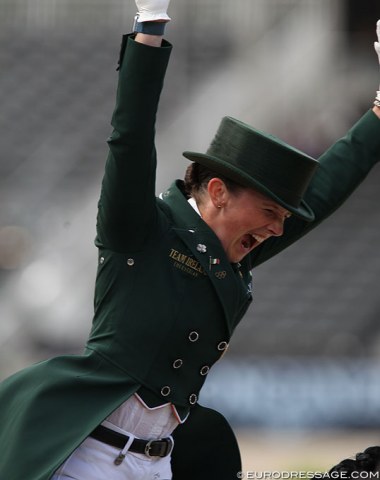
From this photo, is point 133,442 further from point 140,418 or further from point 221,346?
point 221,346

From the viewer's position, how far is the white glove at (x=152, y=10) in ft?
8.54

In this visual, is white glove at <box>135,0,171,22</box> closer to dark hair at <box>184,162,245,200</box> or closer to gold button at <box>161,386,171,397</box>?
dark hair at <box>184,162,245,200</box>

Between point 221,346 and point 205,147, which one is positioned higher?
point 221,346

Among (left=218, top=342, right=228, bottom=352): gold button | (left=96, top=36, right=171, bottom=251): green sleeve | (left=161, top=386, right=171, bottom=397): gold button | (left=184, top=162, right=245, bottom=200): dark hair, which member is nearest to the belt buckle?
(left=161, top=386, right=171, bottom=397): gold button

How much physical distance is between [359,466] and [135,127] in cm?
102

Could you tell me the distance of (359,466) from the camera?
284 centimetres

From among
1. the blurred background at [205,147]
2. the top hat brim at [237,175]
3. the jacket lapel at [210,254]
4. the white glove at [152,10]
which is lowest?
the blurred background at [205,147]

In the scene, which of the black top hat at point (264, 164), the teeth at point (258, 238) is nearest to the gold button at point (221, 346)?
the teeth at point (258, 238)

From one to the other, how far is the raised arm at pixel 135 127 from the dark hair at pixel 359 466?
0.80m

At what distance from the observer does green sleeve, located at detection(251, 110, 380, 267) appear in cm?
330

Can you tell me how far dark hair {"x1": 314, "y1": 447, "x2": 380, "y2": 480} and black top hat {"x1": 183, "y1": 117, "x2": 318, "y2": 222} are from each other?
2.12 ft

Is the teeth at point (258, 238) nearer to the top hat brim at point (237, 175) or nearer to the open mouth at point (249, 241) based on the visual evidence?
the open mouth at point (249, 241)

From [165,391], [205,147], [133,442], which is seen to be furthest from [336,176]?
[205,147]

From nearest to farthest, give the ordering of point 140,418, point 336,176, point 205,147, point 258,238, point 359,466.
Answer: point 359,466, point 140,418, point 258,238, point 336,176, point 205,147
